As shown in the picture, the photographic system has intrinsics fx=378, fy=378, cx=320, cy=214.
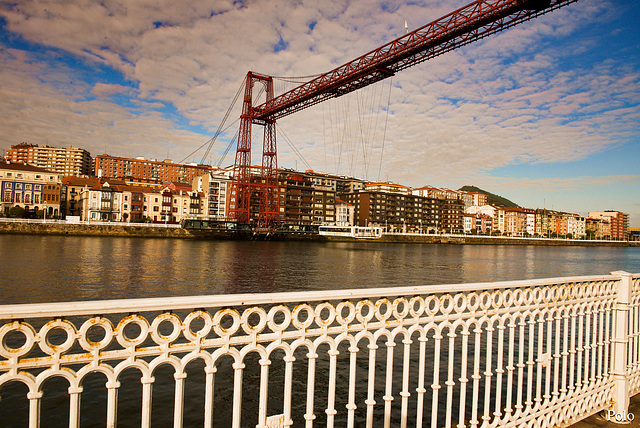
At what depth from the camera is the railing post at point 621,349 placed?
3814 millimetres

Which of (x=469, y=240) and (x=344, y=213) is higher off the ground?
(x=344, y=213)

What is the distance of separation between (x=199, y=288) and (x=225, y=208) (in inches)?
2533

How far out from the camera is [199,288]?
15.4 meters

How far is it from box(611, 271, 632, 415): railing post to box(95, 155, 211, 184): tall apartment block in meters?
119

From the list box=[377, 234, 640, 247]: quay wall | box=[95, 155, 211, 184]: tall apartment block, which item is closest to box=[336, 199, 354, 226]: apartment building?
box=[377, 234, 640, 247]: quay wall

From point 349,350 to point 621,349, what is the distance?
10.5 feet

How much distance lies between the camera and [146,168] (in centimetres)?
12375

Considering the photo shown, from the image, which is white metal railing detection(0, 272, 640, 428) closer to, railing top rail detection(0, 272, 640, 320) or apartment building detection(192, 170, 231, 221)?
railing top rail detection(0, 272, 640, 320)

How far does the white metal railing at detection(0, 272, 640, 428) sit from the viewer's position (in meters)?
1.74

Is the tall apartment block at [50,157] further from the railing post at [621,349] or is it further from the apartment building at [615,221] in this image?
the apartment building at [615,221]

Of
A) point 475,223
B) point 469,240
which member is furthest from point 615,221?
point 469,240

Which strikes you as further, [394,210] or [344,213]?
[394,210]

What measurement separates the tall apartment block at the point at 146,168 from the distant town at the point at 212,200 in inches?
12.0

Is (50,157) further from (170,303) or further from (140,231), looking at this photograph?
(170,303)
